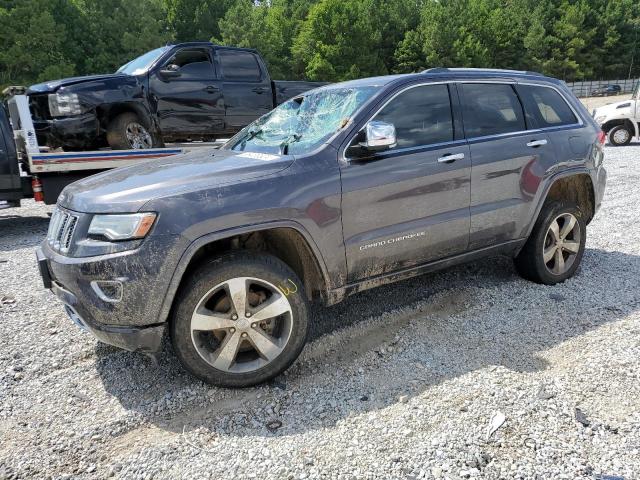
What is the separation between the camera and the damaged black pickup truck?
6930 mm

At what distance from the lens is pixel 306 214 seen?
121 inches

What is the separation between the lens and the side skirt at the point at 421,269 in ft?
11.0

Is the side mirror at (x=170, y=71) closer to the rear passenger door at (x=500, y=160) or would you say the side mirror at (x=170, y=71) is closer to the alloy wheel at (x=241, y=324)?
the rear passenger door at (x=500, y=160)

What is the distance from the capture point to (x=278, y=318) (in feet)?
10.4

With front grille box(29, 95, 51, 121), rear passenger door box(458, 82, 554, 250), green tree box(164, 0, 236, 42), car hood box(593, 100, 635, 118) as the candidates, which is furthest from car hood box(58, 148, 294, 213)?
green tree box(164, 0, 236, 42)

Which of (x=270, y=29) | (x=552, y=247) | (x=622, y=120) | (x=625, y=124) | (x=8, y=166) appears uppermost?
(x=270, y=29)

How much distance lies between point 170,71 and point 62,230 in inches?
217

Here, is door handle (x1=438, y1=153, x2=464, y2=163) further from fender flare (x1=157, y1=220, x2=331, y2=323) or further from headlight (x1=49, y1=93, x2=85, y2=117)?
headlight (x1=49, y1=93, x2=85, y2=117)

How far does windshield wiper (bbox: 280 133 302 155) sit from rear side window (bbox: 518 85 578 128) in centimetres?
207

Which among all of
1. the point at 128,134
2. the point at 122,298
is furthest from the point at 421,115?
the point at 128,134

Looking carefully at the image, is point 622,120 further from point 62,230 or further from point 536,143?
point 62,230

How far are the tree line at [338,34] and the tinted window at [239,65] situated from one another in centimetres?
3624

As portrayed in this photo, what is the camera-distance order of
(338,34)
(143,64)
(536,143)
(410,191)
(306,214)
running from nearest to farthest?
1. (306,214)
2. (410,191)
3. (536,143)
4. (143,64)
5. (338,34)

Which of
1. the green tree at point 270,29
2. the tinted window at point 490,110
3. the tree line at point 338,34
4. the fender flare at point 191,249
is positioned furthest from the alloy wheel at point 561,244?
the green tree at point 270,29
